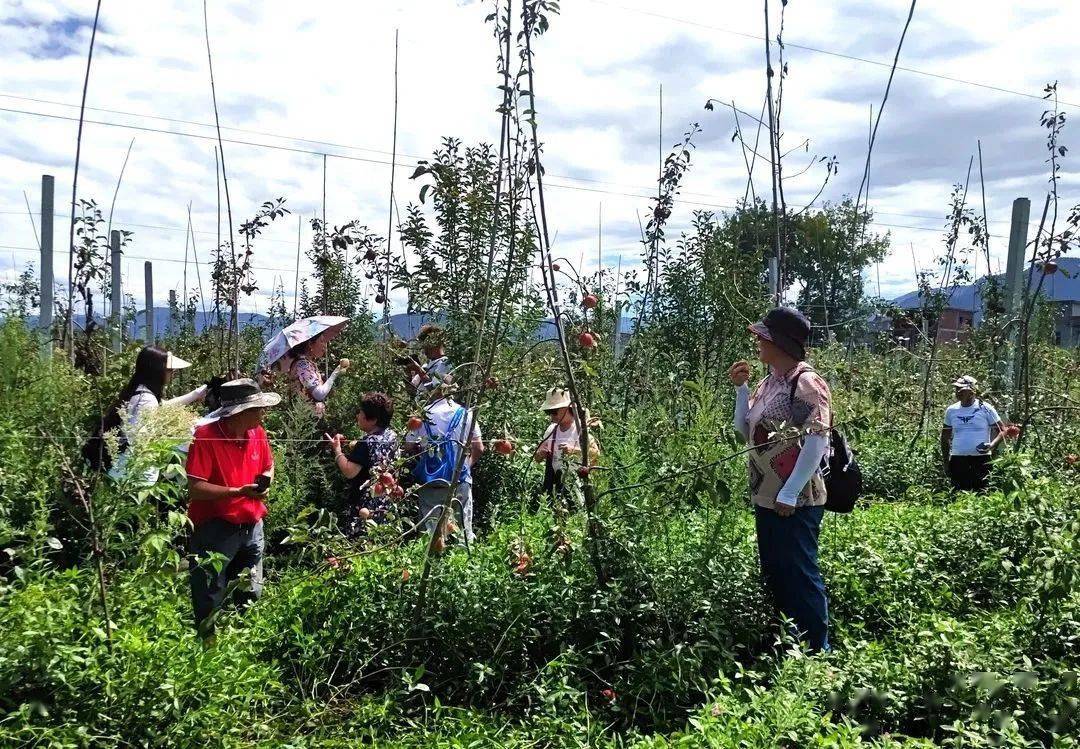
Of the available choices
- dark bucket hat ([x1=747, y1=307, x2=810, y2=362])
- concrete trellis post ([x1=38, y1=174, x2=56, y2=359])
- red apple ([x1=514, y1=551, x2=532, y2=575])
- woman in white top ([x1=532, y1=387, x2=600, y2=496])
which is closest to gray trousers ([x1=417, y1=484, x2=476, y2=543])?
woman in white top ([x1=532, y1=387, x2=600, y2=496])

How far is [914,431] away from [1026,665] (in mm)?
5702

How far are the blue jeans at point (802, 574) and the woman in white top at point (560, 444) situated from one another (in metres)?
0.94

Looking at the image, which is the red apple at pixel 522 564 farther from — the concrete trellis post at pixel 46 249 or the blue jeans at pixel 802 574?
the concrete trellis post at pixel 46 249

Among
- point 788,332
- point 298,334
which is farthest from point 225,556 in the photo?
point 788,332

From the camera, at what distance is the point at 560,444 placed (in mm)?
4465

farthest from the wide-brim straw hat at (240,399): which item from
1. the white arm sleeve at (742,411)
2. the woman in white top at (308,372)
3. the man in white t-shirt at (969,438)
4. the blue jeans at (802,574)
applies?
the man in white t-shirt at (969,438)

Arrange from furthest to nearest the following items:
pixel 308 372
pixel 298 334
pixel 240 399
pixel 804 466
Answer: pixel 308 372 → pixel 298 334 → pixel 240 399 → pixel 804 466

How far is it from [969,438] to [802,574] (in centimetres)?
432

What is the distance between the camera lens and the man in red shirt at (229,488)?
3.52 metres

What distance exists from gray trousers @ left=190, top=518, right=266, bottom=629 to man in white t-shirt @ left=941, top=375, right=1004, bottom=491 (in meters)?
5.90

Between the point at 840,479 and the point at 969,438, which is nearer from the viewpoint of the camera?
the point at 840,479

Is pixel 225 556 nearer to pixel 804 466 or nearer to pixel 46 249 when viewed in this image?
pixel 804 466

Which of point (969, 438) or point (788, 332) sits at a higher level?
point (788, 332)

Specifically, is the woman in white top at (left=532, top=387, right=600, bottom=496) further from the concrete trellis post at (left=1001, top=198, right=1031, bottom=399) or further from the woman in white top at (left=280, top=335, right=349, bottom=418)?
the concrete trellis post at (left=1001, top=198, right=1031, bottom=399)
